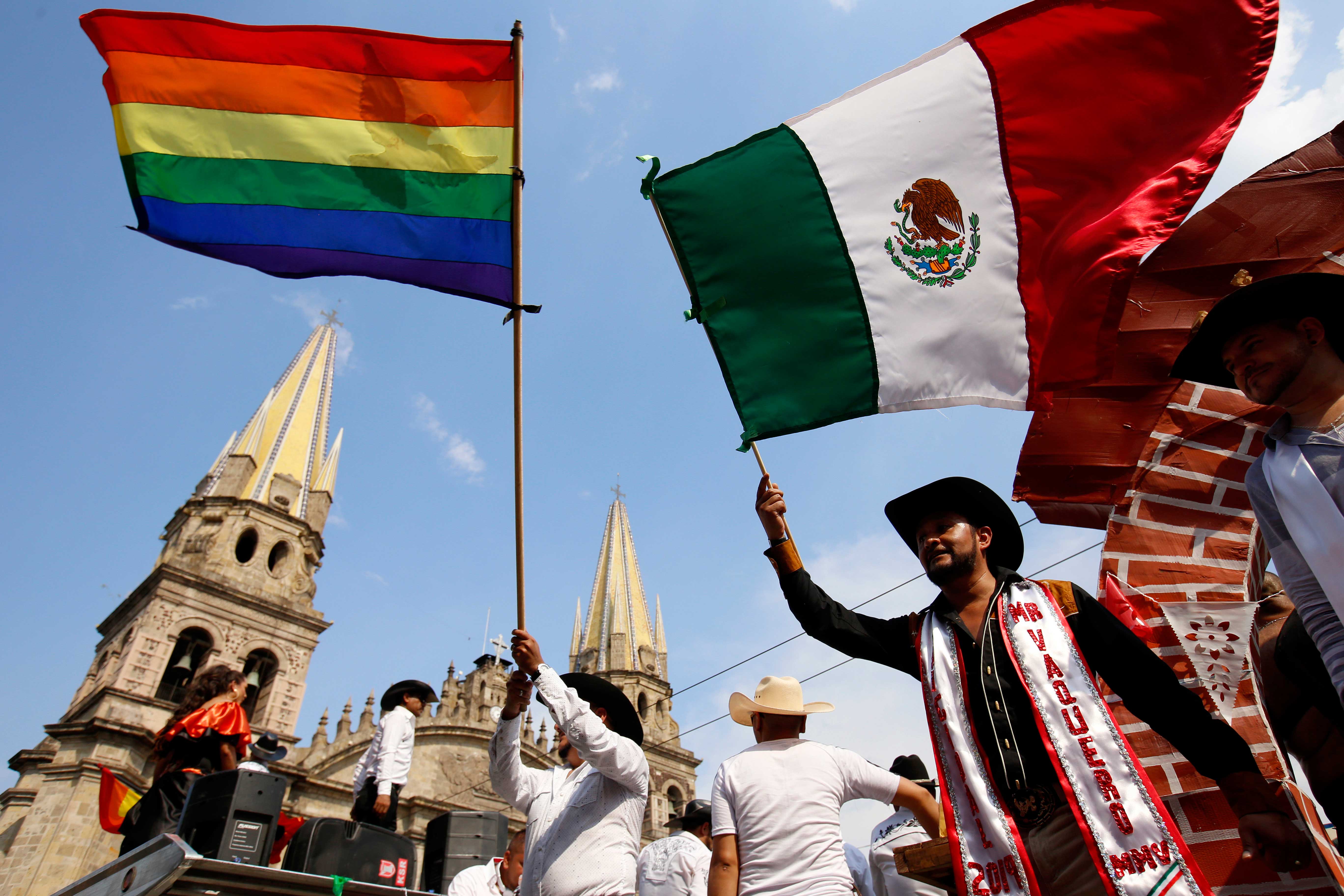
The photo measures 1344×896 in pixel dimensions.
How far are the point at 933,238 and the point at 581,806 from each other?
3303 millimetres

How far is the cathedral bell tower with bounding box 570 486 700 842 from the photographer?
36.9 meters

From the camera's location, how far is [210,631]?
2584 cm

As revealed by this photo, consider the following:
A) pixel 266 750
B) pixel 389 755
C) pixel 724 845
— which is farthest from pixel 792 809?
pixel 389 755

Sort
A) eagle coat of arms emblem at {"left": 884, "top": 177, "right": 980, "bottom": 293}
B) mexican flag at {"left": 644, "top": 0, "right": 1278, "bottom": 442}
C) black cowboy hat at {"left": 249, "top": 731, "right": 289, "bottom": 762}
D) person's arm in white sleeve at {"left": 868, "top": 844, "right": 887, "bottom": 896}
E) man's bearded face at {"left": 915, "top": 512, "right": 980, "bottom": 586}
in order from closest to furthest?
man's bearded face at {"left": 915, "top": 512, "right": 980, "bottom": 586}, mexican flag at {"left": 644, "top": 0, "right": 1278, "bottom": 442}, eagle coat of arms emblem at {"left": 884, "top": 177, "right": 980, "bottom": 293}, person's arm in white sleeve at {"left": 868, "top": 844, "right": 887, "bottom": 896}, black cowboy hat at {"left": 249, "top": 731, "right": 289, "bottom": 762}

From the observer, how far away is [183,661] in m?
25.3

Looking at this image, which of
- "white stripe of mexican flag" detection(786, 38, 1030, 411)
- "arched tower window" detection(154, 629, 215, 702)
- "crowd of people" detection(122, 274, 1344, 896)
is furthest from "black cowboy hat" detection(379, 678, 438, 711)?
"arched tower window" detection(154, 629, 215, 702)

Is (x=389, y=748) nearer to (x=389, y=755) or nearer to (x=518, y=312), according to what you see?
(x=389, y=755)

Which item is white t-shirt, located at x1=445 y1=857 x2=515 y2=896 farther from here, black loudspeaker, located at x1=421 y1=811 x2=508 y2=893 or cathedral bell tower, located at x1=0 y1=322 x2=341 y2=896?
cathedral bell tower, located at x1=0 y1=322 x2=341 y2=896

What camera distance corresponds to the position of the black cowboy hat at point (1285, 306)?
7.34 feet

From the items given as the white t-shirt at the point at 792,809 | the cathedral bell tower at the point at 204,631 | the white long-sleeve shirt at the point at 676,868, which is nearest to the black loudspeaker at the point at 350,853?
the white long-sleeve shirt at the point at 676,868

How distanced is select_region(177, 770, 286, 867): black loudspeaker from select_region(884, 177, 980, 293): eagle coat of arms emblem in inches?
164

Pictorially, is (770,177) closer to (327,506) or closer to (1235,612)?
(1235,612)

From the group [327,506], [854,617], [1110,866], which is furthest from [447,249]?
[327,506]

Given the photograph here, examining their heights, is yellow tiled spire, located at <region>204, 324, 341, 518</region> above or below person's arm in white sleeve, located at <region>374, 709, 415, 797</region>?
above
